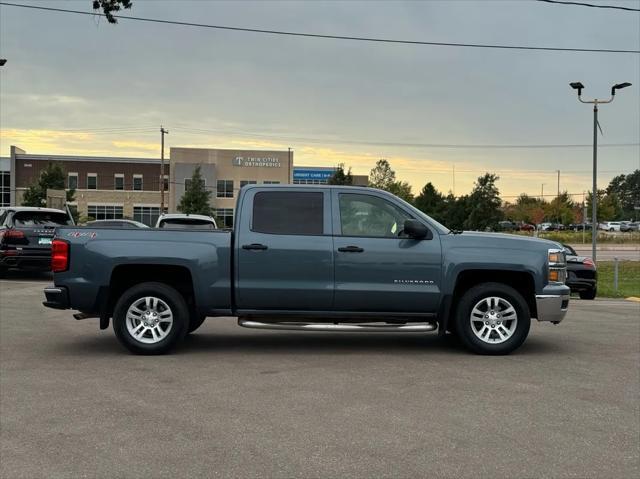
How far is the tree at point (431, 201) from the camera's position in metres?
55.7

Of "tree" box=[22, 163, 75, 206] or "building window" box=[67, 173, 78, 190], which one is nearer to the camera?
"tree" box=[22, 163, 75, 206]

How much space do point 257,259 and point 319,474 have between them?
3.77m

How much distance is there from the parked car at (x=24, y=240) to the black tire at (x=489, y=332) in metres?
12.0

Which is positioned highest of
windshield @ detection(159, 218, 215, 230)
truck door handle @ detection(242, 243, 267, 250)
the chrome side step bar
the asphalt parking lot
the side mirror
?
windshield @ detection(159, 218, 215, 230)

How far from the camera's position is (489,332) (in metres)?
7.65

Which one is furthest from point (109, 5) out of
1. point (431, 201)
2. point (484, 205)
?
point (431, 201)

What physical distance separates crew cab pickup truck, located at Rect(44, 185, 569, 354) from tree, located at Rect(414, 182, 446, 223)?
157 ft

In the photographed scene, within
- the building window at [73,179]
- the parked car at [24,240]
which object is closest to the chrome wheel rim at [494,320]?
the parked car at [24,240]

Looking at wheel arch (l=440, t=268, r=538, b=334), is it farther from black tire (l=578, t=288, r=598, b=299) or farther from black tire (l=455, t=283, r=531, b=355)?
black tire (l=578, t=288, r=598, b=299)

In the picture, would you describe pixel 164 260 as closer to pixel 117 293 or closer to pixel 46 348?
pixel 117 293

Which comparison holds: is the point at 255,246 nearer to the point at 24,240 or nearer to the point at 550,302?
the point at 550,302

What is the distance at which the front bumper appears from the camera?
7590mm

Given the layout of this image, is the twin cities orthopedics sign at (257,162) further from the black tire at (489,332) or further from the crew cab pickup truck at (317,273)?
the black tire at (489,332)

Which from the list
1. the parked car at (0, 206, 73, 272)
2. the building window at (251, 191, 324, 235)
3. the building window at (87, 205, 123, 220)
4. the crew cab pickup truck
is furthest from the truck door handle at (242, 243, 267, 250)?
the building window at (87, 205, 123, 220)
